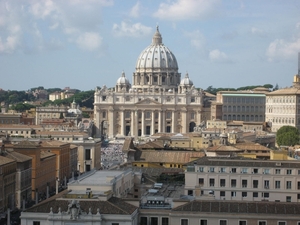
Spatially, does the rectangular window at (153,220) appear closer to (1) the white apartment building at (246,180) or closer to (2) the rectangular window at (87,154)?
(1) the white apartment building at (246,180)

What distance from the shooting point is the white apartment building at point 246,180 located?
1654 inches

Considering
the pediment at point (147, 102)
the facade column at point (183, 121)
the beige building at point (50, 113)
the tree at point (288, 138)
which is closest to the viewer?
the tree at point (288, 138)

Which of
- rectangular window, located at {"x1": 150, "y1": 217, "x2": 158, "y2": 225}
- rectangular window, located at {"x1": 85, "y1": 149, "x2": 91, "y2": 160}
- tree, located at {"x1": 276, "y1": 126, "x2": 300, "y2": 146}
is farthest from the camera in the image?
tree, located at {"x1": 276, "y1": 126, "x2": 300, "y2": 146}

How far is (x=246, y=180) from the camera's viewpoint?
139ft

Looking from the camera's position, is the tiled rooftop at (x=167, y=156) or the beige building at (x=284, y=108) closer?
the tiled rooftop at (x=167, y=156)

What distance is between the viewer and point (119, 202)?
32719 mm

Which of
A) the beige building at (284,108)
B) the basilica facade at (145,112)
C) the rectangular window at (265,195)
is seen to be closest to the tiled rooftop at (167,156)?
the rectangular window at (265,195)

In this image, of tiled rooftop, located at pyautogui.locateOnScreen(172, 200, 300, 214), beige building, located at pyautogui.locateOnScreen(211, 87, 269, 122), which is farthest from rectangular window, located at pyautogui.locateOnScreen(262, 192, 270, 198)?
beige building, located at pyautogui.locateOnScreen(211, 87, 269, 122)

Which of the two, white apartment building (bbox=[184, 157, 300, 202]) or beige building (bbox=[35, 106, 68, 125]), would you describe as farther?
beige building (bbox=[35, 106, 68, 125])

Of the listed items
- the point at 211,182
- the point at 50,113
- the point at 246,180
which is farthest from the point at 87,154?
the point at 50,113

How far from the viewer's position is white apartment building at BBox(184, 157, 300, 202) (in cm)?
4200

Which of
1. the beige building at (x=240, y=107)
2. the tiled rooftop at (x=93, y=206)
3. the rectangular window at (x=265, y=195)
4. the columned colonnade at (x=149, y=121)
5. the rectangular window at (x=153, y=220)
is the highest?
the beige building at (x=240, y=107)

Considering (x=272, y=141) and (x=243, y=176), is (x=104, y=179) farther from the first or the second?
(x=272, y=141)

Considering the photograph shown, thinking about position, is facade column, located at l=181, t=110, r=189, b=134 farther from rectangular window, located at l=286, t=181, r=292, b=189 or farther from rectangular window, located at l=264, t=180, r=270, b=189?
rectangular window, located at l=286, t=181, r=292, b=189
